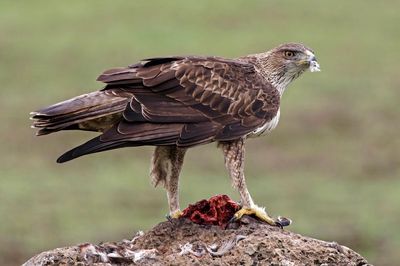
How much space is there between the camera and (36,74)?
1124 inches

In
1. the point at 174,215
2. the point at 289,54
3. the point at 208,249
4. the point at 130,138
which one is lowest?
the point at 208,249

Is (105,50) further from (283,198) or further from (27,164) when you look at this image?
(283,198)

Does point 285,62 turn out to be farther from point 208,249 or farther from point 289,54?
point 208,249

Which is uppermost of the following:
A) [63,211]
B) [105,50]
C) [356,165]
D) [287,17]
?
[287,17]

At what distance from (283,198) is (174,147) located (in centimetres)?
1036

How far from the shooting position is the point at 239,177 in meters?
9.66

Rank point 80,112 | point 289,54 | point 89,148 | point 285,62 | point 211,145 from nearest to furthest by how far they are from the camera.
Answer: point 89,148 → point 80,112 → point 285,62 → point 289,54 → point 211,145

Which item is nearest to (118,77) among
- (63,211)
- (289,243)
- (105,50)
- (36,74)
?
(289,243)

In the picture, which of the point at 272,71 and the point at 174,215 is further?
the point at 272,71

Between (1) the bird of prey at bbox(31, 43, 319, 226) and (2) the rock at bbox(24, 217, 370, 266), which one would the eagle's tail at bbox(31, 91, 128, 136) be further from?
(2) the rock at bbox(24, 217, 370, 266)

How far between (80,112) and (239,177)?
1.21 metres

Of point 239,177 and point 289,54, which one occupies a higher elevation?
point 289,54

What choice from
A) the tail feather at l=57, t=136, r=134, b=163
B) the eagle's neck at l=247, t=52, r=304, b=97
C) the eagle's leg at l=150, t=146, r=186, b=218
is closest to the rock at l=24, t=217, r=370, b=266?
the eagle's leg at l=150, t=146, r=186, b=218

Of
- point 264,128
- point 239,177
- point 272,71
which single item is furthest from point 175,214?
point 272,71
